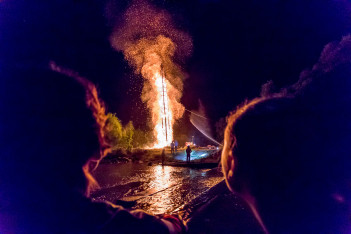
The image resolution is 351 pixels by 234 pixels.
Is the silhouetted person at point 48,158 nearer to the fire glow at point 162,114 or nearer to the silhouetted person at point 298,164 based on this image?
the silhouetted person at point 298,164

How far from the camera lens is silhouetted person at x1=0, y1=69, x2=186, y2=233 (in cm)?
111

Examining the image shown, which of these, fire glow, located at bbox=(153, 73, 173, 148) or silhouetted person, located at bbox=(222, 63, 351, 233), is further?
fire glow, located at bbox=(153, 73, 173, 148)

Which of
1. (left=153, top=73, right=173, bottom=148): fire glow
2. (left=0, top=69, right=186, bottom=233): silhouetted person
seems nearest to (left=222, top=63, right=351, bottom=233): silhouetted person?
(left=0, top=69, right=186, bottom=233): silhouetted person

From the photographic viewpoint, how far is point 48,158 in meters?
1.10

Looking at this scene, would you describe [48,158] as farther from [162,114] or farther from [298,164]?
[162,114]

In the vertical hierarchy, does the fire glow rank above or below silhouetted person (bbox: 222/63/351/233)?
above

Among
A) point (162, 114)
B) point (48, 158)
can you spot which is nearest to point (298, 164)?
point (48, 158)

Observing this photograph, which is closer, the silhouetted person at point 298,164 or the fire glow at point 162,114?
the silhouetted person at point 298,164

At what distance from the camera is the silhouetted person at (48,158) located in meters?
1.11

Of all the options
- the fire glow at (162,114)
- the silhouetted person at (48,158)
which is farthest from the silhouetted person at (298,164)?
the fire glow at (162,114)

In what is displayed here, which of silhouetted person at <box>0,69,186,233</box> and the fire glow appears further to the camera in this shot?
the fire glow

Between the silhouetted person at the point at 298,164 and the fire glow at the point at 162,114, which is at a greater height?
the fire glow at the point at 162,114

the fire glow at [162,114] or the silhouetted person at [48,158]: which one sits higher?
the fire glow at [162,114]

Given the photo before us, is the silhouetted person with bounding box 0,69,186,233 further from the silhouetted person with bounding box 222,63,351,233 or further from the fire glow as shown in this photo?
the fire glow
